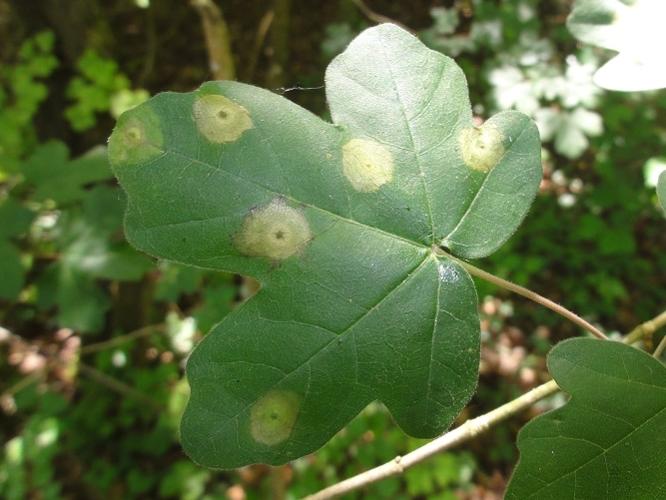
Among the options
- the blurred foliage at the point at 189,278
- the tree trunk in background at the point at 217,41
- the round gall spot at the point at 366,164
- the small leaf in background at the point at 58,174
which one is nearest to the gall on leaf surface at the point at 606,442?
the round gall spot at the point at 366,164

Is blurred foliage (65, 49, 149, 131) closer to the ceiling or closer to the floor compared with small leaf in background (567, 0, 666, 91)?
closer to the floor

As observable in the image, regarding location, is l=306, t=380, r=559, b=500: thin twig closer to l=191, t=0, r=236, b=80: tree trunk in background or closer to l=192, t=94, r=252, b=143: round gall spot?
l=192, t=94, r=252, b=143: round gall spot

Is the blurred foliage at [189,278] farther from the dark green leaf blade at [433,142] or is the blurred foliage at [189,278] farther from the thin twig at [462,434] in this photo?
the dark green leaf blade at [433,142]

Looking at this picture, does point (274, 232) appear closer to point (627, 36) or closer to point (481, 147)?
point (481, 147)

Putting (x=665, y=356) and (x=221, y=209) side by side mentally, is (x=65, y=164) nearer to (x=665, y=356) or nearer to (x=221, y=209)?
(x=221, y=209)

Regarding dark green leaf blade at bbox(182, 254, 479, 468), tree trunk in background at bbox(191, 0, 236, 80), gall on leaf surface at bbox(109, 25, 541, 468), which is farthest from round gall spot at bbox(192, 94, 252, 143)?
tree trunk in background at bbox(191, 0, 236, 80)
